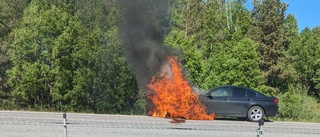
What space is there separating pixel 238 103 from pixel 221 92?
0.83 meters

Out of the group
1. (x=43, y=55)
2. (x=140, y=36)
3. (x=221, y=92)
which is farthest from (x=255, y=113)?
(x=43, y=55)

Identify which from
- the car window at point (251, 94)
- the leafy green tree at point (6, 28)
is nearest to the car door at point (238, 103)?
the car window at point (251, 94)

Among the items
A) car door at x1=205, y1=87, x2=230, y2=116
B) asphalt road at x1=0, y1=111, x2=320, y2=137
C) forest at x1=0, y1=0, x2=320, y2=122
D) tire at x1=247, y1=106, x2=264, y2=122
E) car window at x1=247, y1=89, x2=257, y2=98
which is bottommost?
asphalt road at x1=0, y1=111, x2=320, y2=137

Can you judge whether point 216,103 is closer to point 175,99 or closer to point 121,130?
point 175,99

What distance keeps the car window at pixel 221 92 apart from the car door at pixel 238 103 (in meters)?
0.22

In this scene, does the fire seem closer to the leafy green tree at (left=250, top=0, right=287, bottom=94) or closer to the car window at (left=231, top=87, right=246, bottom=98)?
the car window at (left=231, top=87, right=246, bottom=98)

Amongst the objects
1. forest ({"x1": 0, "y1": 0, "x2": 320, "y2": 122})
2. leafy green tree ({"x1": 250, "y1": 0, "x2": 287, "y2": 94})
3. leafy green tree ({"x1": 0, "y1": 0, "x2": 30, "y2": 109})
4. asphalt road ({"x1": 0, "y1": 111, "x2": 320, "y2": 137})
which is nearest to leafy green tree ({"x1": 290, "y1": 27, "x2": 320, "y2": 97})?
leafy green tree ({"x1": 250, "y1": 0, "x2": 287, "y2": 94})

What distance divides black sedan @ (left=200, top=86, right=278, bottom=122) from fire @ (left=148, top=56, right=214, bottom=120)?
1.33ft

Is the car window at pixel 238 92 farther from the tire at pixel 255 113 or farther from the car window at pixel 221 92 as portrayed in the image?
the tire at pixel 255 113

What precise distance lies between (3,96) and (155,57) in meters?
13.9

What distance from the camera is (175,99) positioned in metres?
14.8

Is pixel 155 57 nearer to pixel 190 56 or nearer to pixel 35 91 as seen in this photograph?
pixel 190 56

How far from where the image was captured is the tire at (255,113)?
15.2 metres

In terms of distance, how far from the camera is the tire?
1525 centimetres
